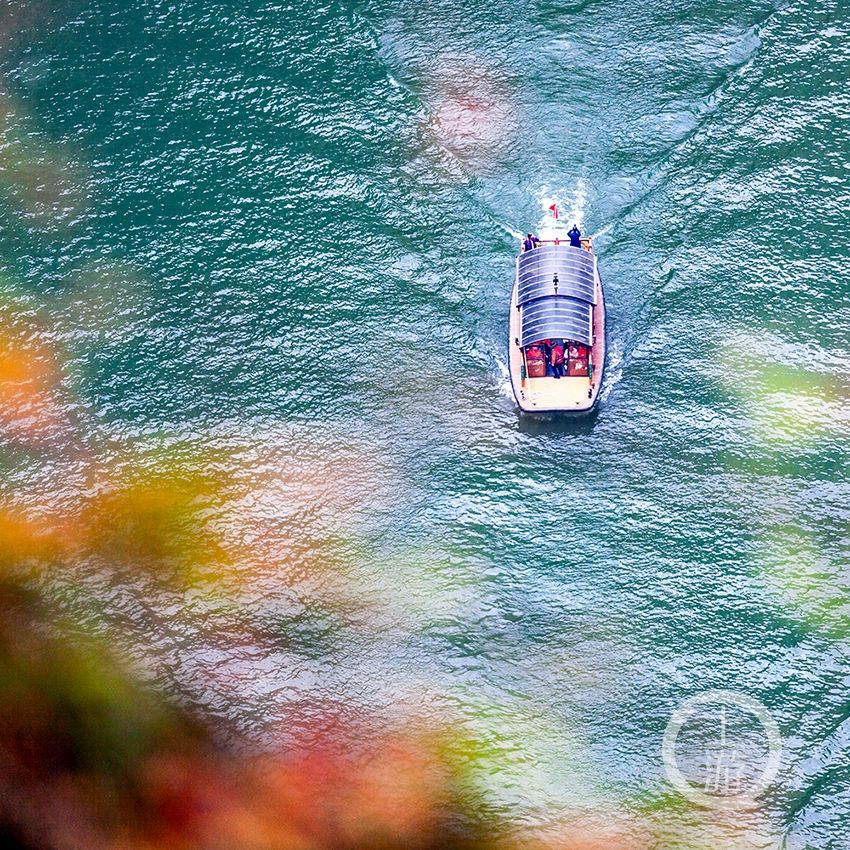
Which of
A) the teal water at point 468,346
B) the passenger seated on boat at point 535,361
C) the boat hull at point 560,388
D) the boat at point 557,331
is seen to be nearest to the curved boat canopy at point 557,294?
the boat at point 557,331

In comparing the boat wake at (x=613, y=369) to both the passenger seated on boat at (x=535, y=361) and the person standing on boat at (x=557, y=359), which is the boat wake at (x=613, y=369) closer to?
the person standing on boat at (x=557, y=359)

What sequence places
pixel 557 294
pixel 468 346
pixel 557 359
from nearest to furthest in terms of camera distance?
pixel 557 359 → pixel 557 294 → pixel 468 346

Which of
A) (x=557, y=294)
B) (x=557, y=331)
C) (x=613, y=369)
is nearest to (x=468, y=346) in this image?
(x=557, y=331)

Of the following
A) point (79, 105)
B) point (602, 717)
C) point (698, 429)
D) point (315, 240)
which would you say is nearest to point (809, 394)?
point (698, 429)

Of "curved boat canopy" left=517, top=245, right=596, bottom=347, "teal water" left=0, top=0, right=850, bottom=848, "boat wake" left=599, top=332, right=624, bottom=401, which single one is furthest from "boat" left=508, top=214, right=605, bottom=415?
"teal water" left=0, top=0, right=850, bottom=848

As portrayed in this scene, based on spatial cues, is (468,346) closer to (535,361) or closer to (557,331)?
(535,361)

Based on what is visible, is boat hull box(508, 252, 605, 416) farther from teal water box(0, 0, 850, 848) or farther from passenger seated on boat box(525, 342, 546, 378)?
teal water box(0, 0, 850, 848)

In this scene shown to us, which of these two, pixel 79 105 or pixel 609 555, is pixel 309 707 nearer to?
pixel 609 555
